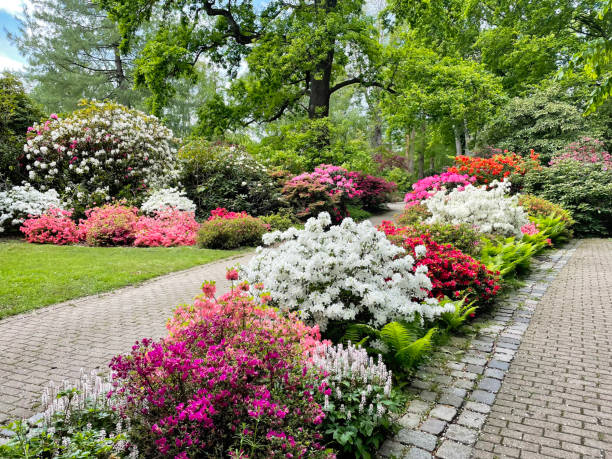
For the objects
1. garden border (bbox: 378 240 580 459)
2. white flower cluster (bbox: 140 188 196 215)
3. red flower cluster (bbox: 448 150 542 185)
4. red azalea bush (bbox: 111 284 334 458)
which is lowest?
garden border (bbox: 378 240 580 459)

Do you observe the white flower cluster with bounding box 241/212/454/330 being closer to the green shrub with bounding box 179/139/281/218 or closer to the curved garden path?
the curved garden path

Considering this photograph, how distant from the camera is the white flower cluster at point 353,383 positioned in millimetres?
2689

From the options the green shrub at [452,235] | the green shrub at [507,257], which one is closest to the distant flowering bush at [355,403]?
the green shrub at [452,235]

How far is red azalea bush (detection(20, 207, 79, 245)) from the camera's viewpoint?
10.3 metres

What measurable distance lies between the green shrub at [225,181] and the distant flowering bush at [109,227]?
2.38 meters

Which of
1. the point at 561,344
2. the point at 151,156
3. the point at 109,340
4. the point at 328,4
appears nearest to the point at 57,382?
the point at 109,340

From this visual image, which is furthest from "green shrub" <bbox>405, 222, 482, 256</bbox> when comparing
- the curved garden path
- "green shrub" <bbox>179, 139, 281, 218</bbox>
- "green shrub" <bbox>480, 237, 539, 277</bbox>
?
"green shrub" <bbox>179, 139, 281, 218</bbox>

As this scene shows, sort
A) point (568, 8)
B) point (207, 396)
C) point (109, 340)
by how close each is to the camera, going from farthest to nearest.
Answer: point (568, 8)
point (109, 340)
point (207, 396)

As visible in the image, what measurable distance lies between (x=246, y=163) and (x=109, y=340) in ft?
32.7

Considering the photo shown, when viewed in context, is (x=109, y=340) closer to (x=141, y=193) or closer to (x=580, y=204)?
(x=141, y=193)

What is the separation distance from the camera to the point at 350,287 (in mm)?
3902

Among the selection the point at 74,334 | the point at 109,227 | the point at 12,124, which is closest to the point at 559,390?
the point at 74,334

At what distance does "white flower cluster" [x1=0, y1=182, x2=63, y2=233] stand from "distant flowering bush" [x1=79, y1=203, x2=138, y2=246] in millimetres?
1140

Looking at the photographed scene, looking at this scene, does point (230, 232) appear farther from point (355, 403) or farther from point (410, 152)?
point (410, 152)
